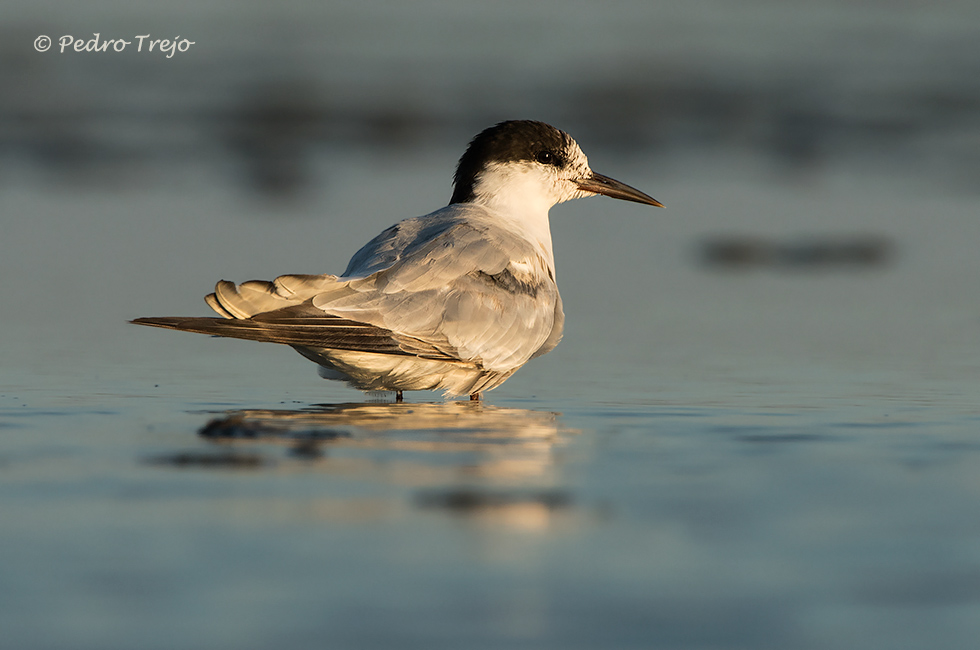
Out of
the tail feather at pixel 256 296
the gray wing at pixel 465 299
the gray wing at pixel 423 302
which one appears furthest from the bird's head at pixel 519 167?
the tail feather at pixel 256 296

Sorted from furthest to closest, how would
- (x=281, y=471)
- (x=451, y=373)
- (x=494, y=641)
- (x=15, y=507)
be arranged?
(x=451, y=373) < (x=281, y=471) < (x=15, y=507) < (x=494, y=641)

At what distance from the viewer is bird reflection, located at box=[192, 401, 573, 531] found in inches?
130

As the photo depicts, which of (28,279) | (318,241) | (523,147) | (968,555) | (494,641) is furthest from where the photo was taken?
(318,241)

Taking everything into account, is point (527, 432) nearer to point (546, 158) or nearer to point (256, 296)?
point (256, 296)

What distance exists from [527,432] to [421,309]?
82 cm

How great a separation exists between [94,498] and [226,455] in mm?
583

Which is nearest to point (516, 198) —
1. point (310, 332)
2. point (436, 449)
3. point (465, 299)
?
point (465, 299)

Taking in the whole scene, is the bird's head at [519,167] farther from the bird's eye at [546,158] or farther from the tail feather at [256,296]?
the tail feather at [256,296]

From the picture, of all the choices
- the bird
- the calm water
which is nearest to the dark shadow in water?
the calm water

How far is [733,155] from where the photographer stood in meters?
13.4

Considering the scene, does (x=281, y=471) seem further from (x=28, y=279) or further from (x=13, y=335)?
(x=28, y=279)

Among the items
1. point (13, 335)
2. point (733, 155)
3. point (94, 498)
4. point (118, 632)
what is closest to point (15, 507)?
point (94, 498)

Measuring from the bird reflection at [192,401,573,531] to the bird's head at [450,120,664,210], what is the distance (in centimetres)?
149

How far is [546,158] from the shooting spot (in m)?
6.43
